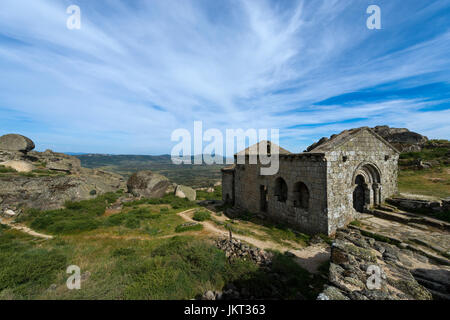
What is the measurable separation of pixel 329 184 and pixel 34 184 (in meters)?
22.4

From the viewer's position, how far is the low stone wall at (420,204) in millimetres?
9141

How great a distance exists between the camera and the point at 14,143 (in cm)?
2280

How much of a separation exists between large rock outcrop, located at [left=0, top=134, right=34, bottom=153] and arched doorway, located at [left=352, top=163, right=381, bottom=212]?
121ft

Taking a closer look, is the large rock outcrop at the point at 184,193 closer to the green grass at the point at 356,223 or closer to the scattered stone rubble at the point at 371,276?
the green grass at the point at 356,223

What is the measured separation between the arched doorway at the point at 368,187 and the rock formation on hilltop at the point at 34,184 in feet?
73.5

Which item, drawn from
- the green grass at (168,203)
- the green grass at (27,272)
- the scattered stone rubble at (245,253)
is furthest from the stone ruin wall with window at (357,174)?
the green grass at (168,203)

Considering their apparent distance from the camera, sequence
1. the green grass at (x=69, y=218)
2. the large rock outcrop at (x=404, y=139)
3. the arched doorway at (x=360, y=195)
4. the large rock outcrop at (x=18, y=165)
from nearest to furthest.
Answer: the green grass at (x=69, y=218) < the arched doorway at (x=360, y=195) < the large rock outcrop at (x=18, y=165) < the large rock outcrop at (x=404, y=139)

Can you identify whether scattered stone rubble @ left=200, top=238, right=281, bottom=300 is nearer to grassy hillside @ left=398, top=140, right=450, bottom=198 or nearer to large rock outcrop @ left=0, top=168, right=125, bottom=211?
grassy hillside @ left=398, top=140, right=450, bottom=198

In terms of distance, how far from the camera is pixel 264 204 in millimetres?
13688

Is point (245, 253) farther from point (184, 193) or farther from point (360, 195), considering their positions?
point (184, 193)

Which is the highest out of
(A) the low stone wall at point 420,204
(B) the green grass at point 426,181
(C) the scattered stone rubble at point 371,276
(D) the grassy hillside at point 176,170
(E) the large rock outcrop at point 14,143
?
(E) the large rock outcrop at point 14,143

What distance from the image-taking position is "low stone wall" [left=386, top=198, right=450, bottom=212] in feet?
30.0

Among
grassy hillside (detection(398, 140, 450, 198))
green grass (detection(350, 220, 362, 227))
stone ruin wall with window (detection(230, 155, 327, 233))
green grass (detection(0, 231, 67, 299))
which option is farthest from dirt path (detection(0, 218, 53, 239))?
grassy hillside (detection(398, 140, 450, 198))
